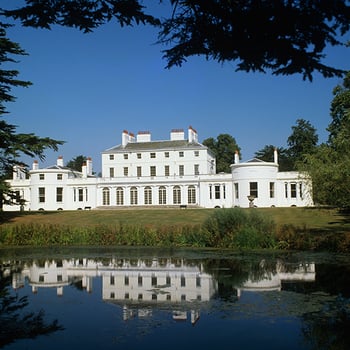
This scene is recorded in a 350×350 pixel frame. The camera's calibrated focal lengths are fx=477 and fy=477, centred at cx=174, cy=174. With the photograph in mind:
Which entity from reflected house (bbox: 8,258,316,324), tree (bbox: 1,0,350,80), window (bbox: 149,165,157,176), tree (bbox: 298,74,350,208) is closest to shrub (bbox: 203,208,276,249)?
tree (bbox: 298,74,350,208)

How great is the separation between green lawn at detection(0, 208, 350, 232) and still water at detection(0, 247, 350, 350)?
1371 centimetres

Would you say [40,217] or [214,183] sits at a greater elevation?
[214,183]

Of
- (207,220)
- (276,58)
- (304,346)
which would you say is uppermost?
(276,58)

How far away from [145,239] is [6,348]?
16108mm

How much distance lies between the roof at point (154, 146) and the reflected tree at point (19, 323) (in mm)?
43318

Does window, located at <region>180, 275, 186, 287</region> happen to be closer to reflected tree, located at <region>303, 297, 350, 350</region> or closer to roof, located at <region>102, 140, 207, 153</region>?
reflected tree, located at <region>303, 297, 350, 350</region>

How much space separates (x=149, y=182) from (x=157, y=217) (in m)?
15.3

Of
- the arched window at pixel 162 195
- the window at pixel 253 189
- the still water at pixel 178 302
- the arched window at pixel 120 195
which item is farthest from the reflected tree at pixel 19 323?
the arched window at pixel 120 195

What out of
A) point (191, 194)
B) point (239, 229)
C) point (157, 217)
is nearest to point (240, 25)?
point (239, 229)

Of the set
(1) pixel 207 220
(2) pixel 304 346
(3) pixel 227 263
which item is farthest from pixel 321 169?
(2) pixel 304 346

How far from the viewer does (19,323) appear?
8.98 m

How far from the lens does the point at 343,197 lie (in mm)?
22203

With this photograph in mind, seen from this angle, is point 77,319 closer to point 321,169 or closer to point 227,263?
point 227,263

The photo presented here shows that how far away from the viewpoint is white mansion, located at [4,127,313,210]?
48.1 m
